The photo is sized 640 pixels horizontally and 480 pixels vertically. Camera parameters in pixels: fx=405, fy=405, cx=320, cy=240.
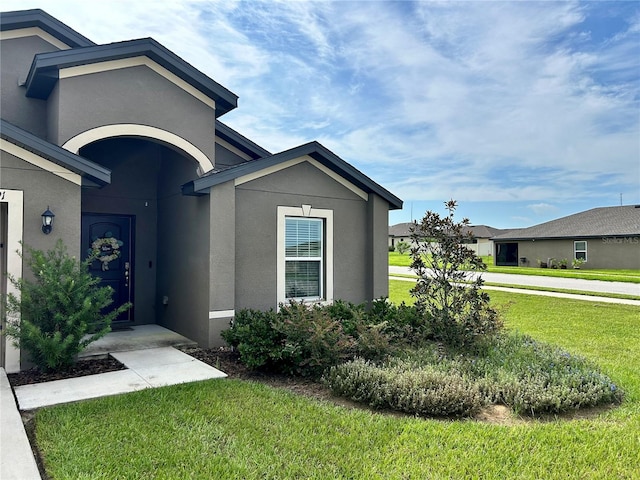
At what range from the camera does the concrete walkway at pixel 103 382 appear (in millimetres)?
3559

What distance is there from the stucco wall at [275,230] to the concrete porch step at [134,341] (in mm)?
1500

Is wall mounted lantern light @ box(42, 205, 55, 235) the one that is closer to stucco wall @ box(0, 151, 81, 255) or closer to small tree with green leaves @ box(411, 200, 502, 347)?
stucco wall @ box(0, 151, 81, 255)

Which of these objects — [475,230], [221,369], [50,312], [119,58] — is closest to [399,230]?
[475,230]

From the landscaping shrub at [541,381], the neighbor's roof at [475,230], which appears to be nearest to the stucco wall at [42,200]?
the landscaping shrub at [541,381]

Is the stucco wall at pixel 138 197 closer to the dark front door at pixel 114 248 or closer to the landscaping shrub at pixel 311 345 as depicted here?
the dark front door at pixel 114 248

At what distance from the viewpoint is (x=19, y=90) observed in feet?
25.3

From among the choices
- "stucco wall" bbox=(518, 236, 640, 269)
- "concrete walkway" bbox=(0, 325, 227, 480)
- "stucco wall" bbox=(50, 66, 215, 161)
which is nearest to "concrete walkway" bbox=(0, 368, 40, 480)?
"concrete walkway" bbox=(0, 325, 227, 480)

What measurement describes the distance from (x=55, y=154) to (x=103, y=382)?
11.2ft

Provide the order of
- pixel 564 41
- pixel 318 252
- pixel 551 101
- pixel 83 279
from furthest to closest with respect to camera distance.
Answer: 1. pixel 551 101
2. pixel 564 41
3. pixel 318 252
4. pixel 83 279

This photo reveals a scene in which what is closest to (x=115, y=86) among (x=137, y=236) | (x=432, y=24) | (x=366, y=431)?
(x=137, y=236)

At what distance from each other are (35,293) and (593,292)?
1840 centimetres

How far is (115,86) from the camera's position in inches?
288

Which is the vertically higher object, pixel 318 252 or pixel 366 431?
pixel 318 252

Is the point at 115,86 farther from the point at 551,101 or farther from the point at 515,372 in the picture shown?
the point at 551,101
